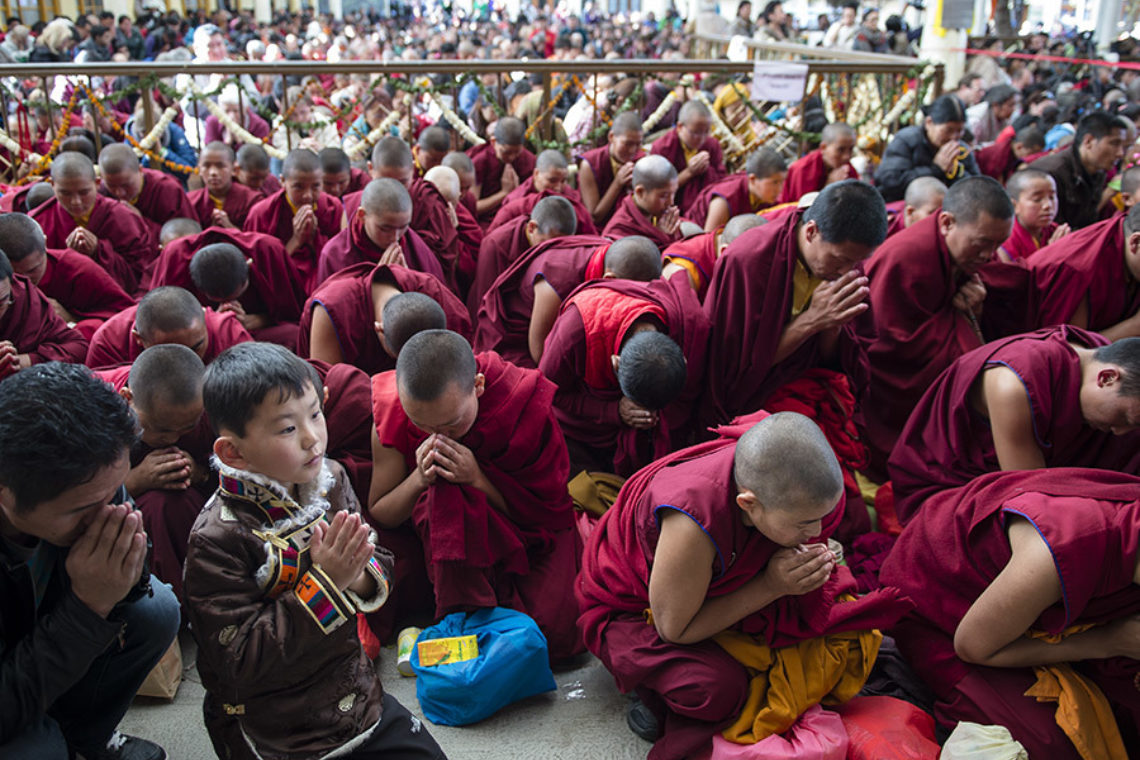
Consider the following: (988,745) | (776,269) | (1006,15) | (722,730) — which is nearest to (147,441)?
(722,730)

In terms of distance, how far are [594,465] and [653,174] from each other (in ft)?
6.34

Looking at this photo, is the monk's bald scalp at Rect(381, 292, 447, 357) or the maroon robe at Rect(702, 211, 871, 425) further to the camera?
the maroon robe at Rect(702, 211, 871, 425)

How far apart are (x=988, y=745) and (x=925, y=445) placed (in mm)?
1114

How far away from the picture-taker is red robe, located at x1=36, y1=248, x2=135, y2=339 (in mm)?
4125

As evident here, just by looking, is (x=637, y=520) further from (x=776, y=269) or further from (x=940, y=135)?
(x=940, y=135)

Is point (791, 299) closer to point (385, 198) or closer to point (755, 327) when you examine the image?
point (755, 327)

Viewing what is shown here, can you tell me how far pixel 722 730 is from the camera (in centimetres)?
227

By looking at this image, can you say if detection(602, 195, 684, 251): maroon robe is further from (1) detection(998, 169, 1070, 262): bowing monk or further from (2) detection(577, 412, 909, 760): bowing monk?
(2) detection(577, 412, 909, 760): bowing monk

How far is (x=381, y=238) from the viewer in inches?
166

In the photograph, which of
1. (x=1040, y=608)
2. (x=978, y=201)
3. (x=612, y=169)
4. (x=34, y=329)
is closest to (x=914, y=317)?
(x=978, y=201)

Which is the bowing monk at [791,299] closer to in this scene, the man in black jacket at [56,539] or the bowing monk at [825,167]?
the man in black jacket at [56,539]

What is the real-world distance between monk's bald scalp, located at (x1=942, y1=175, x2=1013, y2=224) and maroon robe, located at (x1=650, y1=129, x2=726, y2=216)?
283cm

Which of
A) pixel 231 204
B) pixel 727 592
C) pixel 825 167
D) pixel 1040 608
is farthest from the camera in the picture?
pixel 825 167

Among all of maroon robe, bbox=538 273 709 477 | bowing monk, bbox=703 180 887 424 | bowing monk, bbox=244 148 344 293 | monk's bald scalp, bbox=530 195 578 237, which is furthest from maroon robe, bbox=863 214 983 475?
bowing monk, bbox=244 148 344 293
